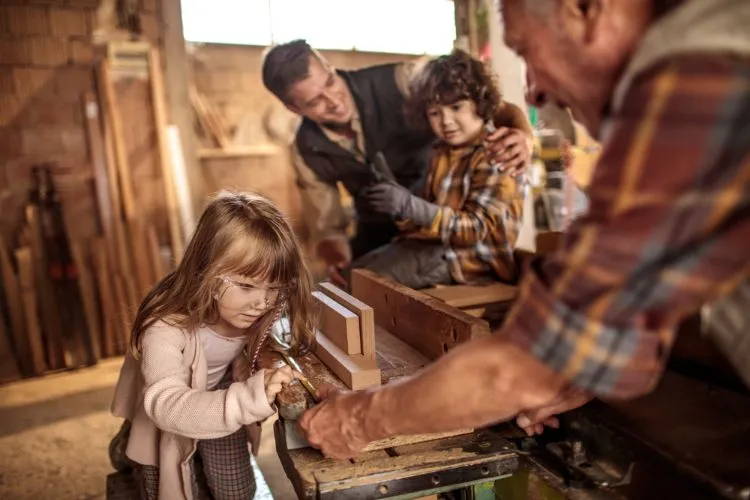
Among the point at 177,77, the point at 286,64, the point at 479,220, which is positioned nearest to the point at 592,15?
the point at 479,220

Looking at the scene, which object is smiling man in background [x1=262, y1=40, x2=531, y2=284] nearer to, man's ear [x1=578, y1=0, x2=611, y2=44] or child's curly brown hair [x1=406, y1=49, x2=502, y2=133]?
child's curly brown hair [x1=406, y1=49, x2=502, y2=133]

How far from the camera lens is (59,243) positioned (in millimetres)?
3930

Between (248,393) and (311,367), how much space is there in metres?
0.21

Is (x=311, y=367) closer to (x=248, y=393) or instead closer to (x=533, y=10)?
(x=248, y=393)

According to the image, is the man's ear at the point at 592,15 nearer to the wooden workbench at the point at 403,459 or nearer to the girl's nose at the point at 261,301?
the wooden workbench at the point at 403,459

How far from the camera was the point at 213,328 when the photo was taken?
64.9 inches

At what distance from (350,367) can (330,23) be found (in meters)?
4.81

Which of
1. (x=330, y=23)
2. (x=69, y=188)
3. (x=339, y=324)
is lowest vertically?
(x=339, y=324)

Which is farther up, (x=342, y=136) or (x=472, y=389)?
(x=342, y=136)

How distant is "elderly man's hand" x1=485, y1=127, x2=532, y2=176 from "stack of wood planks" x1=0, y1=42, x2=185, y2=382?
2.58 meters

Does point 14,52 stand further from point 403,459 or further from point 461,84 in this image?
point 403,459

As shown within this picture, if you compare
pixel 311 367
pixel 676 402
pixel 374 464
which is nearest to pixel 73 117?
pixel 311 367

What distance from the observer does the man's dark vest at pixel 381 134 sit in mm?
3010

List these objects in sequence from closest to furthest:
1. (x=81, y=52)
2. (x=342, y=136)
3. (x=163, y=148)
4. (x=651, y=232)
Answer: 1. (x=651, y=232)
2. (x=342, y=136)
3. (x=81, y=52)
4. (x=163, y=148)
